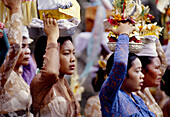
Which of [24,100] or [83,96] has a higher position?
[24,100]

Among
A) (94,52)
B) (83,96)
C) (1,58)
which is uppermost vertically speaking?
(1,58)

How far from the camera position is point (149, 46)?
423 centimetres

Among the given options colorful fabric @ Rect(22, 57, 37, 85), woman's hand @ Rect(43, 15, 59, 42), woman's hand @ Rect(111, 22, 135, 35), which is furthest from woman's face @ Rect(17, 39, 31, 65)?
woman's hand @ Rect(111, 22, 135, 35)

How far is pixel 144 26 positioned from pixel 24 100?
5.35 feet

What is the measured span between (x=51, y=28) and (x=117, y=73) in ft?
2.20

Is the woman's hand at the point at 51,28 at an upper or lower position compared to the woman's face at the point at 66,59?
upper

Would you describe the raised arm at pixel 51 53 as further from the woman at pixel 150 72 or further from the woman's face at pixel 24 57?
the woman at pixel 150 72

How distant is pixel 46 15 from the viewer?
3.08 metres

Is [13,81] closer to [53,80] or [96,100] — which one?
[53,80]

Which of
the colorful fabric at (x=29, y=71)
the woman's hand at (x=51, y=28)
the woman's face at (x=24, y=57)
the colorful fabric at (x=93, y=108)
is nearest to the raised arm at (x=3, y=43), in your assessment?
the woman's hand at (x=51, y=28)

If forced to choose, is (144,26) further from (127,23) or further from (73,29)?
(73,29)

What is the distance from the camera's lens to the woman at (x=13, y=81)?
9.11 feet

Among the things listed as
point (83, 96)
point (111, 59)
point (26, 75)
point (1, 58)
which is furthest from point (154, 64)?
point (83, 96)

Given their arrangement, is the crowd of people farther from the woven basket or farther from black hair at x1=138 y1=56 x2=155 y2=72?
black hair at x1=138 y1=56 x2=155 y2=72
